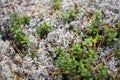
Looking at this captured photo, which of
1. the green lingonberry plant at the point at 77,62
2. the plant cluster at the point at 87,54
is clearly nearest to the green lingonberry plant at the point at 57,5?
the plant cluster at the point at 87,54

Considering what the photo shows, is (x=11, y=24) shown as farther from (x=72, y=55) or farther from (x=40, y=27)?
(x=72, y=55)

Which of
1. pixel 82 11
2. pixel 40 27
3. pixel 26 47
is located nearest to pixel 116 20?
pixel 82 11

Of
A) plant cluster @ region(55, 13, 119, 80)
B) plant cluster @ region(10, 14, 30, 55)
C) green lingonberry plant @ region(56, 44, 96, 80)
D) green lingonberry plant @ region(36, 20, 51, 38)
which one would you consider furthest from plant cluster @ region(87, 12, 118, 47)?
plant cluster @ region(10, 14, 30, 55)

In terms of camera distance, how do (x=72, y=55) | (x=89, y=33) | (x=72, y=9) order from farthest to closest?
(x=72, y=9) < (x=89, y=33) < (x=72, y=55)

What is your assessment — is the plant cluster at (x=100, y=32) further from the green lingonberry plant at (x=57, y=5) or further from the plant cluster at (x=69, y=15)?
the green lingonberry plant at (x=57, y=5)

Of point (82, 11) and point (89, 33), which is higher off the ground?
point (82, 11)

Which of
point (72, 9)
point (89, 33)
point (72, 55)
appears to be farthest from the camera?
point (72, 9)
